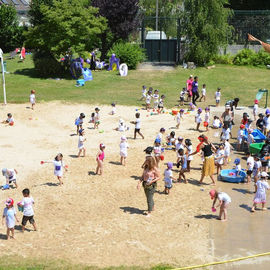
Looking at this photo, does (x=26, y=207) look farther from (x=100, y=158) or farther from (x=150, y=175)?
(x=100, y=158)

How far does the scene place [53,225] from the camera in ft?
44.2

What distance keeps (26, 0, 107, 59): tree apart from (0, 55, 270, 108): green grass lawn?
2.70 meters

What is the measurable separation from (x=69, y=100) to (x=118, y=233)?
17464mm

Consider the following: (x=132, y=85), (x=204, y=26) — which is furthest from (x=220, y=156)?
(x=204, y=26)

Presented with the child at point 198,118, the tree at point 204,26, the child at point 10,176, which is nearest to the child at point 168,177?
the child at point 10,176

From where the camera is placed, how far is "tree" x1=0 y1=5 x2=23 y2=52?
160 feet

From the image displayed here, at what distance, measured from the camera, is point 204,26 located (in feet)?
124

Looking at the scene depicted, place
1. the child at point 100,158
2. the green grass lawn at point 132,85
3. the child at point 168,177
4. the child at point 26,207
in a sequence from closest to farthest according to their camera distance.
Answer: the child at point 26,207 → the child at point 168,177 → the child at point 100,158 → the green grass lawn at point 132,85

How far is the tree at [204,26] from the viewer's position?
37.6 metres

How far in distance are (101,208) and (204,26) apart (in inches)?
1049

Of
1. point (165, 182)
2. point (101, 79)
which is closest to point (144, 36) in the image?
point (101, 79)

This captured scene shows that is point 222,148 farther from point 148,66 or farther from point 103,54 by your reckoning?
point 103,54

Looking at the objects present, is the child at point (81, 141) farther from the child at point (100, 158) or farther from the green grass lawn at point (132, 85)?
the green grass lawn at point (132, 85)

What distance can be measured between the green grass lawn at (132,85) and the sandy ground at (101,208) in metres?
7.22
